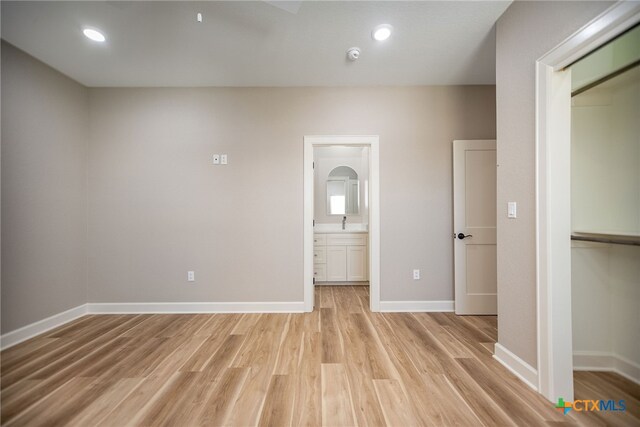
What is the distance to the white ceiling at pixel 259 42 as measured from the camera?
6.03 feet

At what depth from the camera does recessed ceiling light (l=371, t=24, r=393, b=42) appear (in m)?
1.99

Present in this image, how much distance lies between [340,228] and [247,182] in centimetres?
199

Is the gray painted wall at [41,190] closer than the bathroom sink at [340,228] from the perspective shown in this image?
Yes

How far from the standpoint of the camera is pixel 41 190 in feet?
7.99

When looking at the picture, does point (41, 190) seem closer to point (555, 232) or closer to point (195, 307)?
point (195, 307)

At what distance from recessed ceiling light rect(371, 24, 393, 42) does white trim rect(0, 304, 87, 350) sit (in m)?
3.98

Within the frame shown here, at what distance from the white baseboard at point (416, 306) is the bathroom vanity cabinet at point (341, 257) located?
1.10m

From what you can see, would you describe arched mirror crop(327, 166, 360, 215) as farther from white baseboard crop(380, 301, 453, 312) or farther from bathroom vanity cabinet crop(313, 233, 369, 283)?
white baseboard crop(380, 301, 453, 312)

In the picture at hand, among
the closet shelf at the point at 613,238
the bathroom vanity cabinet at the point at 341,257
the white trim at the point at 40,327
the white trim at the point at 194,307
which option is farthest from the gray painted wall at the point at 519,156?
the white trim at the point at 40,327

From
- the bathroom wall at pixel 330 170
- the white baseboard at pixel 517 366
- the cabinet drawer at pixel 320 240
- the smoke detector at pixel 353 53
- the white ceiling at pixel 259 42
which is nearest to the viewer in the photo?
the white baseboard at pixel 517 366

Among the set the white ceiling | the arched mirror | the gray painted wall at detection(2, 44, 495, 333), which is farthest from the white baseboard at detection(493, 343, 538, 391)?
the arched mirror

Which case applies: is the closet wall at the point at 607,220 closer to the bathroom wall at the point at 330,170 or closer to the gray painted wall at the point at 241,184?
the gray painted wall at the point at 241,184

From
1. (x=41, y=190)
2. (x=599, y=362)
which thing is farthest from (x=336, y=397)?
(x=41, y=190)

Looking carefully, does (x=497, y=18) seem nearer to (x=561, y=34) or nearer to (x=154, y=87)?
(x=561, y=34)
